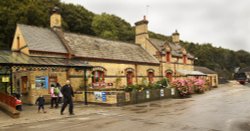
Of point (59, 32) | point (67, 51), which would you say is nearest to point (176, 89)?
point (67, 51)

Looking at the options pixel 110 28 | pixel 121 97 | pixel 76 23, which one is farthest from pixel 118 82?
pixel 110 28

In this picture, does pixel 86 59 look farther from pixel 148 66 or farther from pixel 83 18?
pixel 83 18

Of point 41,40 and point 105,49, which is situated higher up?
point 41,40

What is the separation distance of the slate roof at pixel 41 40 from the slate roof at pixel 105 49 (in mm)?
1156

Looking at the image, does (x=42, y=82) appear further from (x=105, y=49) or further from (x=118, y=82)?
(x=105, y=49)

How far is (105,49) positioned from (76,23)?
3956 centimetres

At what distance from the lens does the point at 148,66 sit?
31531mm

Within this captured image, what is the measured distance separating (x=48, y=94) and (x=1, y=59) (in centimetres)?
598

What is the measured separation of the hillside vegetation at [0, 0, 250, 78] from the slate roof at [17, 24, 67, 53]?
19.6 meters

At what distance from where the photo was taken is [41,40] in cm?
2278

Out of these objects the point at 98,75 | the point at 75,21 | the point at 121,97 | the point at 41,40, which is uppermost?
the point at 75,21

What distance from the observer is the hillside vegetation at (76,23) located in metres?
42.6

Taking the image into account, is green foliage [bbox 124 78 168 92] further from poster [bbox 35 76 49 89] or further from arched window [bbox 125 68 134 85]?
poster [bbox 35 76 49 89]

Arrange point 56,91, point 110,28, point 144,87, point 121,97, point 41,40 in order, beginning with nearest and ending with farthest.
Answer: point 56,91 → point 121,97 → point 144,87 → point 41,40 → point 110,28
